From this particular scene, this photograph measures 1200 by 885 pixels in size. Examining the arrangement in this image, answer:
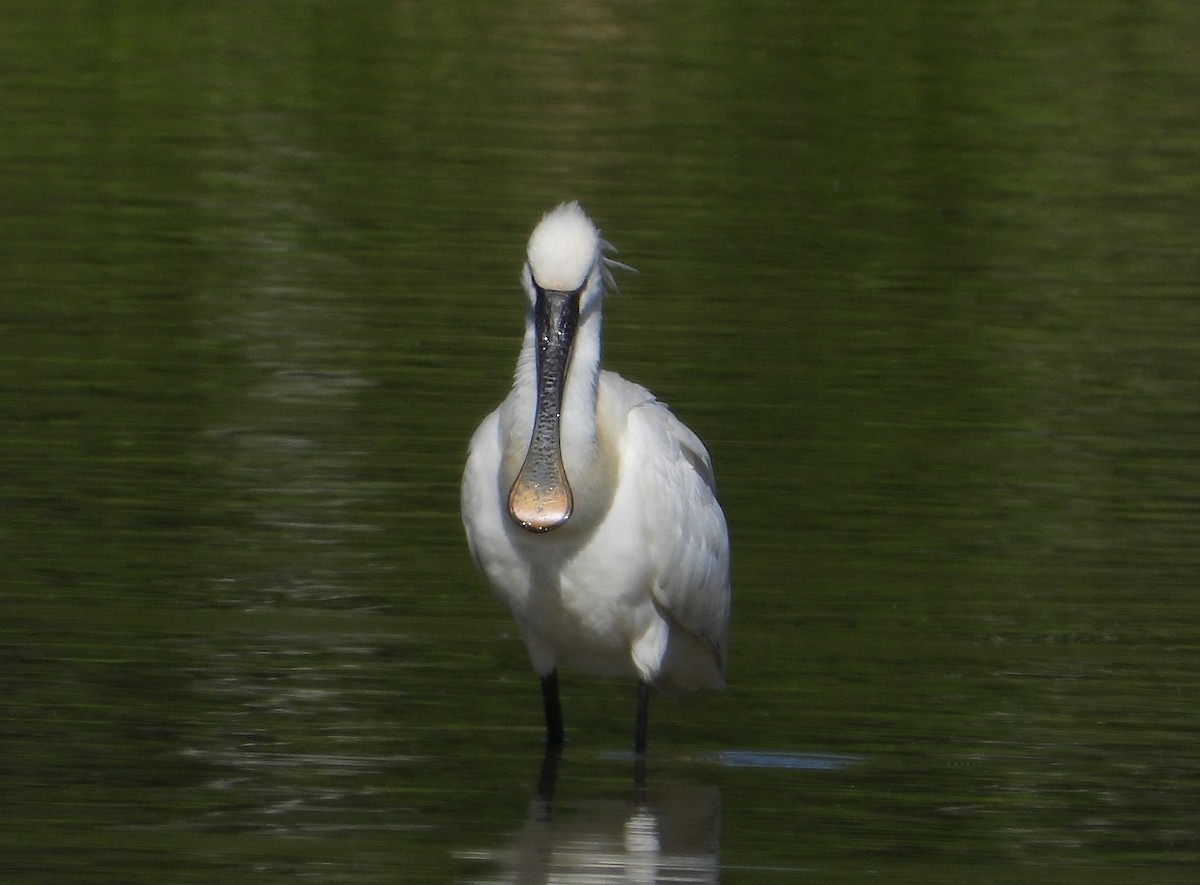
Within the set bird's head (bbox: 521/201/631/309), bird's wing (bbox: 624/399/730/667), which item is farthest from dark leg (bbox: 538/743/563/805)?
bird's head (bbox: 521/201/631/309)

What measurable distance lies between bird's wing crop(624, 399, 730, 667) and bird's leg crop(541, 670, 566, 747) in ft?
1.25

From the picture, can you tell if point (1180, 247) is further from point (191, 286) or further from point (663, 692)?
point (663, 692)

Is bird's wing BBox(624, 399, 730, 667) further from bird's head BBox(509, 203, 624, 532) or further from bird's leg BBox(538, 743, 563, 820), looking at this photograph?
bird's leg BBox(538, 743, 563, 820)

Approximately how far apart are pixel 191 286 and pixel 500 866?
752 centimetres

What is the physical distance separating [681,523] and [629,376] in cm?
462

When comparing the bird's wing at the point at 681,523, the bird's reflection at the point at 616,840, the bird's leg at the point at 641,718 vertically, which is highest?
the bird's wing at the point at 681,523

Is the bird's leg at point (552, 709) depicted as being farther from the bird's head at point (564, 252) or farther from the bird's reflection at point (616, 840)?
the bird's head at point (564, 252)

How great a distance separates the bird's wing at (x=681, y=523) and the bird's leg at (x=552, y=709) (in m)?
0.38

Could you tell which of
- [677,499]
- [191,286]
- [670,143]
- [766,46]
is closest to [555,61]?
[766,46]

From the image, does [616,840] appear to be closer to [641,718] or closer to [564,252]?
[641,718]

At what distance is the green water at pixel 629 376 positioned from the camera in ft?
Result: 23.4

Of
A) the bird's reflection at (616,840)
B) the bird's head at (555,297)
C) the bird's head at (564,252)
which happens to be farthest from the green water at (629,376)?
the bird's head at (564,252)

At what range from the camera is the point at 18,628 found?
841 cm

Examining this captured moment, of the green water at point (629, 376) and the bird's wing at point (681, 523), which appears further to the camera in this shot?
the bird's wing at point (681, 523)
